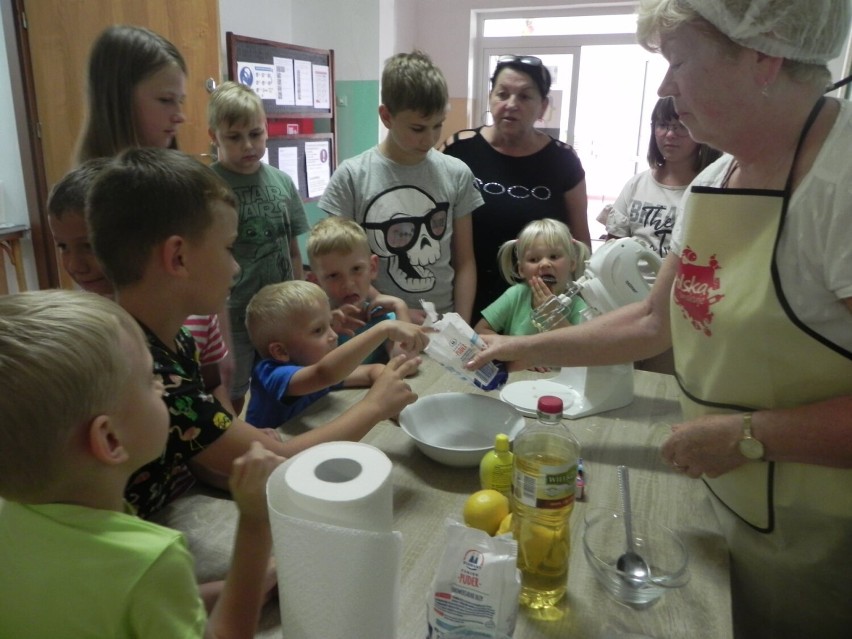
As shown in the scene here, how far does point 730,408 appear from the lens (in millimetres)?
Answer: 1027

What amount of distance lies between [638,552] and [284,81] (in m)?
4.27

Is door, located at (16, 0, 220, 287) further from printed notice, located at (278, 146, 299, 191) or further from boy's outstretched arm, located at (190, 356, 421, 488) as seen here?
boy's outstretched arm, located at (190, 356, 421, 488)

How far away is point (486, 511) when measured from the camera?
945 millimetres

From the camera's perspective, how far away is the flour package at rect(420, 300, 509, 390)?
4.33 feet

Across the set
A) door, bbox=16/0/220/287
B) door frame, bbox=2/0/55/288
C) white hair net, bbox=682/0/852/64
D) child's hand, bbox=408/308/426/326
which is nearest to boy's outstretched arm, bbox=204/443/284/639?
white hair net, bbox=682/0/852/64

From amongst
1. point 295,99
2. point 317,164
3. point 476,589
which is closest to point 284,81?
point 295,99

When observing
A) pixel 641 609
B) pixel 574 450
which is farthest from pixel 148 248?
pixel 641 609

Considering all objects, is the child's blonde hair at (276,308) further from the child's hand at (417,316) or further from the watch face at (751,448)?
the watch face at (751,448)

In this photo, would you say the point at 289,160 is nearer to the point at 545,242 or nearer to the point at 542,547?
the point at 545,242

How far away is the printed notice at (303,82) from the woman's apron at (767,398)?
4.10 m

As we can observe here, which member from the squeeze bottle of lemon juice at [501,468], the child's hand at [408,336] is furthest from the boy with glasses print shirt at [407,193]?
the squeeze bottle of lemon juice at [501,468]

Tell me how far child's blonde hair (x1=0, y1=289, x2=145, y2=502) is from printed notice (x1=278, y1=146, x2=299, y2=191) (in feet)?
13.2

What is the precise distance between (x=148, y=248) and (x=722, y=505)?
3.62 ft

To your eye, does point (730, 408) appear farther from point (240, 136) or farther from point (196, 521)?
point (240, 136)
